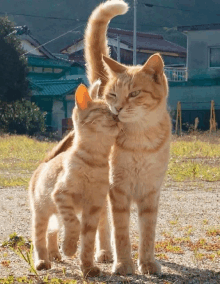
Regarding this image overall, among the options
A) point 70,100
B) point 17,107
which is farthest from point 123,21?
point 17,107

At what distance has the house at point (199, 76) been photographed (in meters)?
25.8

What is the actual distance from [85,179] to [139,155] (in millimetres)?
462

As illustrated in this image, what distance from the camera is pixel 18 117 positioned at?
21.6 m

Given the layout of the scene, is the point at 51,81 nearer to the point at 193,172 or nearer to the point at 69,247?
the point at 193,172

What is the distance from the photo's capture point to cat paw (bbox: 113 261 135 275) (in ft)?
13.1

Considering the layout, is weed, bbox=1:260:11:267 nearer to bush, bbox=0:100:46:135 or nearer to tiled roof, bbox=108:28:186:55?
bush, bbox=0:100:46:135

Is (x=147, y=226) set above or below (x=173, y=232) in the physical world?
above

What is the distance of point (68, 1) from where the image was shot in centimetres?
4591

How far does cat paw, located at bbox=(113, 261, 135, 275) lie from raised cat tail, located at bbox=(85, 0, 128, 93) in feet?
6.00

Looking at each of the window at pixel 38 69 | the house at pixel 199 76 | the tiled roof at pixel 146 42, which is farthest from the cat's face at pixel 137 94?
the tiled roof at pixel 146 42

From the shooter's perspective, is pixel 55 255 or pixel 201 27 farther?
pixel 201 27

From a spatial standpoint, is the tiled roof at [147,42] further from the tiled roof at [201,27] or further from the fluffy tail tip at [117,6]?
the fluffy tail tip at [117,6]

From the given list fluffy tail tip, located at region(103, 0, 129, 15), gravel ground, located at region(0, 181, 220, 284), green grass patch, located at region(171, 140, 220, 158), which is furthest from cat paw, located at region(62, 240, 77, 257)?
green grass patch, located at region(171, 140, 220, 158)

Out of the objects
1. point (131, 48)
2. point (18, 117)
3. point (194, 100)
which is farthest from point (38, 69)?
point (18, 117)
